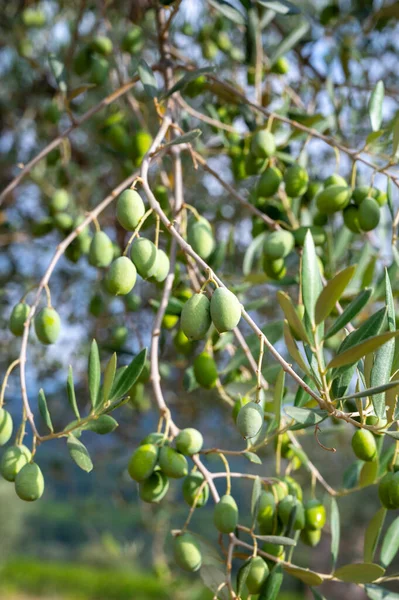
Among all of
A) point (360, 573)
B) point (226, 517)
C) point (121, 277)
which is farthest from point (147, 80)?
point (360, 573)

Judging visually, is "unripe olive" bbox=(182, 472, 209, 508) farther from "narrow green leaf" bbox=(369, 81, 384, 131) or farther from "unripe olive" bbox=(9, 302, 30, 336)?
"narrow green leaf" bbox=(369, 81, 384, 131)

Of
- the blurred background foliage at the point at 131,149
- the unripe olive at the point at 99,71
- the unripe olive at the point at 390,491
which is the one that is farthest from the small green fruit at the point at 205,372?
Answer: the unripe olive at the point at 99,71

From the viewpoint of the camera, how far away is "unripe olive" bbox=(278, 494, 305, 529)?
0.93 m

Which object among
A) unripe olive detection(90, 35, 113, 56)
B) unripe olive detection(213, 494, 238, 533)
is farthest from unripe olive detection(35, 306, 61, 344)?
unripe olive detection(90, 35, 113, 56)

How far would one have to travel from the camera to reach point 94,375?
88cm

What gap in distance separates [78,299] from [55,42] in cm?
104

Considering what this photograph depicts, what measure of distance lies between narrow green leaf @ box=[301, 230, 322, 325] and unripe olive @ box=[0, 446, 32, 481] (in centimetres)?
41

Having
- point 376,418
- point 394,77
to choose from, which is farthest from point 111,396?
point 394,77

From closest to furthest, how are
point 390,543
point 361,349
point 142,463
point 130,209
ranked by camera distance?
1. point 361,349
2. point 130,209
3. point 142,463
4. point 390,543

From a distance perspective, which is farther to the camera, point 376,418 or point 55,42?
point 55,42

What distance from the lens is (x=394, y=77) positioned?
2377mm

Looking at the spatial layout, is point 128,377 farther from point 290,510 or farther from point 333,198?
point 333,198

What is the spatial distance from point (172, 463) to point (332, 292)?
34 centimetres

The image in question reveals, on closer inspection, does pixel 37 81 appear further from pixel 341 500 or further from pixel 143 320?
pixel 341 500
